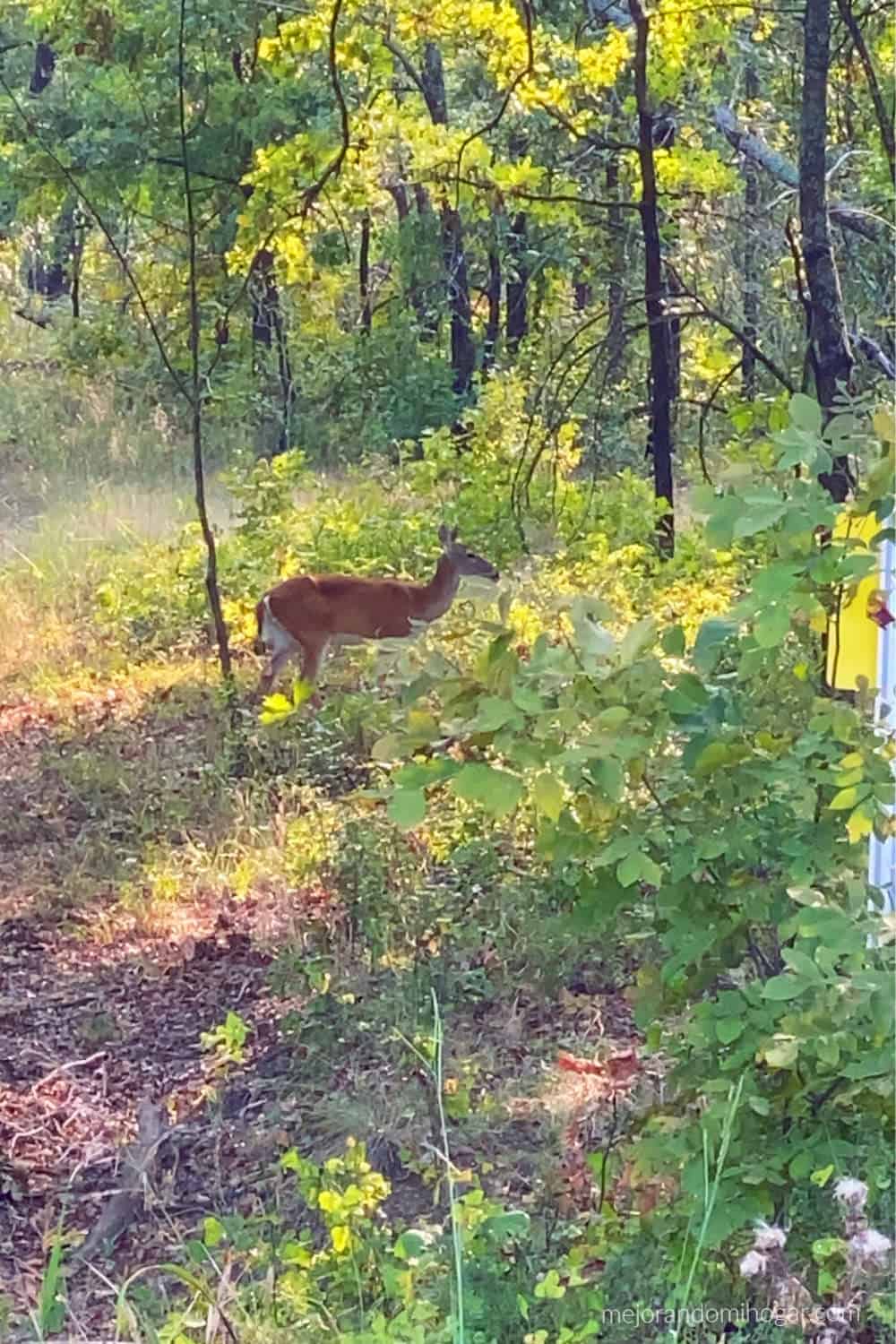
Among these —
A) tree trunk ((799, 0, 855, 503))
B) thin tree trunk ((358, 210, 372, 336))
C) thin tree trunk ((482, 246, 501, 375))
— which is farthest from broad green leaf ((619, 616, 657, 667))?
thin tree trunk ((358, 210, 372, 336))

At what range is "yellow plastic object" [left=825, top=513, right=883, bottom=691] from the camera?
2252 mm

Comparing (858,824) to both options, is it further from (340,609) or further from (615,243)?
(615,243)

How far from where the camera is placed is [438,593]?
7406 millimetres

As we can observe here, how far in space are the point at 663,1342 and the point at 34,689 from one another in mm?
4972

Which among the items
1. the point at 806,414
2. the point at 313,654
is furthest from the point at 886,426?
the point at 313,654

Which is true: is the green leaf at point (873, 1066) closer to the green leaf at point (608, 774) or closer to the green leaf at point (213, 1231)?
the green leaf at point (608, 774)

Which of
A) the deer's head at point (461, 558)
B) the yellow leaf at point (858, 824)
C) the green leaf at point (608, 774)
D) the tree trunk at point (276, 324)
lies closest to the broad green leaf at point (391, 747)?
the green leaf at point (608, 774)

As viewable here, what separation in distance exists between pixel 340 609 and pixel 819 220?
284 cm

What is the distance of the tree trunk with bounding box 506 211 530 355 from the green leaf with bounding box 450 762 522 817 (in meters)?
9.15

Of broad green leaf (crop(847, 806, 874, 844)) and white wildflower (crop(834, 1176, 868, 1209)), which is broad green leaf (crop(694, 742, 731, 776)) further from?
white wildflower (crop(834, 1176, 868, 1209))

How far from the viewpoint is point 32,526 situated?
9.19 m

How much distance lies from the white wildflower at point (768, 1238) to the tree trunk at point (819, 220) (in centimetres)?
306

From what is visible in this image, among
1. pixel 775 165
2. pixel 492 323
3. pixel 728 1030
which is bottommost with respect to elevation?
pixel 728 1030

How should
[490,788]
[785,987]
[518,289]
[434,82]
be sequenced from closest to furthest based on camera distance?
[785,987] → [490,788] → [434,82] → [518,289]
